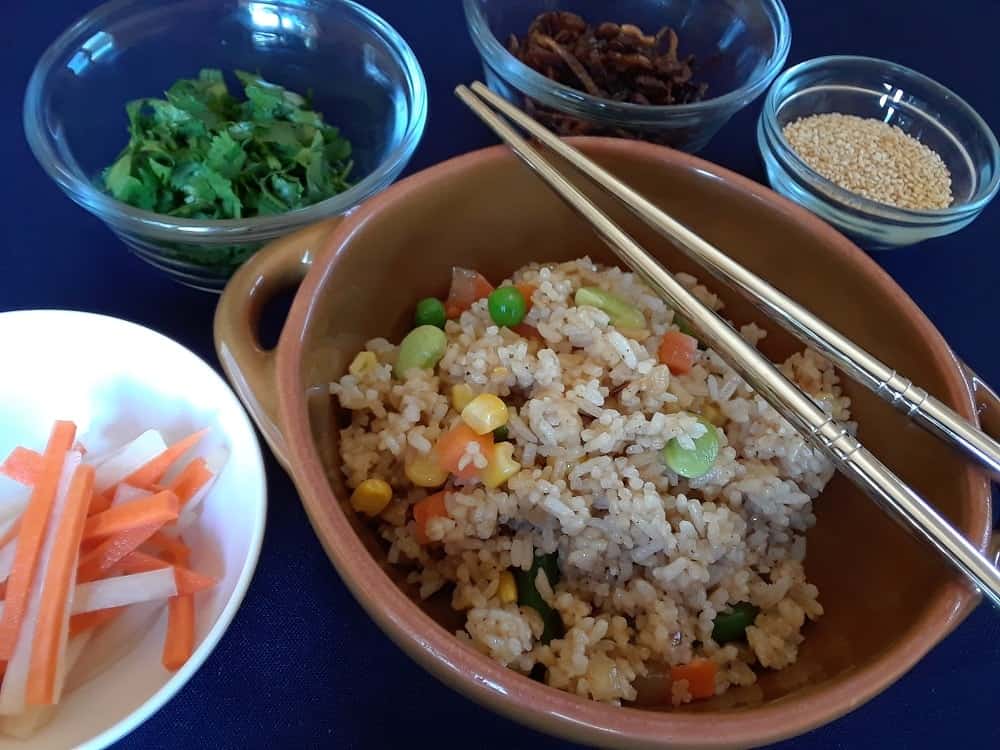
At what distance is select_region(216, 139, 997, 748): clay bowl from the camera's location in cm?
73

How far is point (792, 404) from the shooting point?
0.87 metres

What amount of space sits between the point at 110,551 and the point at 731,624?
73 cm

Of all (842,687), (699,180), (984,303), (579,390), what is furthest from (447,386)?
(984,303)

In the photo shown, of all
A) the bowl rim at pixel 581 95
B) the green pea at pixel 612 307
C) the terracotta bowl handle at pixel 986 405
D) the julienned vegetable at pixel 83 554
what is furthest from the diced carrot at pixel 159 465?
the terracotta bowl handle at pixel 986 405

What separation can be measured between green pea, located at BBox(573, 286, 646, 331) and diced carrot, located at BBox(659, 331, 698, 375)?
0.15ft

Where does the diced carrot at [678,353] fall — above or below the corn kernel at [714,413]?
above

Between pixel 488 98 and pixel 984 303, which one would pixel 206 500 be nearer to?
pixel 488 98

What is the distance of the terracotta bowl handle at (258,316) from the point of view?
0.87 metres

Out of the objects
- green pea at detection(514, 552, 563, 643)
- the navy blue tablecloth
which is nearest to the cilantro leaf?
the navy blue tablecloth

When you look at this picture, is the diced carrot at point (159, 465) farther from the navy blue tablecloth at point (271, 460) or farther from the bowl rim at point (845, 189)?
the bowl rim at point (845, 189)

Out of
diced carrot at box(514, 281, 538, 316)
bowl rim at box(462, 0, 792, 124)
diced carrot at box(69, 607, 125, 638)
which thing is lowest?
diced carrot at box(69, 607, 125, 638)

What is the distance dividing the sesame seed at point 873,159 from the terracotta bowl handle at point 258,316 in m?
0.95

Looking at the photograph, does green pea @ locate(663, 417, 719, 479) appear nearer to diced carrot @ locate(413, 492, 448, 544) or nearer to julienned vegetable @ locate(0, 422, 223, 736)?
diced carrot @ locate(413, 492, 448, 544)

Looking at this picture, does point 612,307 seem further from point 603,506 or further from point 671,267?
point 603,506
